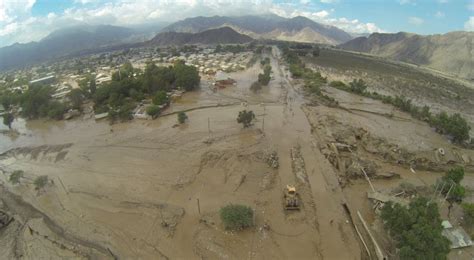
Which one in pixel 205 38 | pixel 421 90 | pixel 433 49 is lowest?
pixel 421 90

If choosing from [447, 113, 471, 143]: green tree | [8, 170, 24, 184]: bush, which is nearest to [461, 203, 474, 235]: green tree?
[447, 113, 471, 143]: green tree

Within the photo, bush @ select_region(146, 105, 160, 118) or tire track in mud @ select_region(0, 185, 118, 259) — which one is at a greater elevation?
bush @ select_region(146, 105, 160, 118)

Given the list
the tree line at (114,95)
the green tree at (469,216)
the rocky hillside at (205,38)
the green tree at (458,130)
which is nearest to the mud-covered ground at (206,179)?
the green tree at (458,130)

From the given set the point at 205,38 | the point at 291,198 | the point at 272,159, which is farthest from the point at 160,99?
the point at 205,38

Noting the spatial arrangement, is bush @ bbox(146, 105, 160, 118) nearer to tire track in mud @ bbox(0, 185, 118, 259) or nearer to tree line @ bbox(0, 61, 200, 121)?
tree line @ bbox(0, 61, 200, 121)

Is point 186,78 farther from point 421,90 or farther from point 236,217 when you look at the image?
point 421,90
